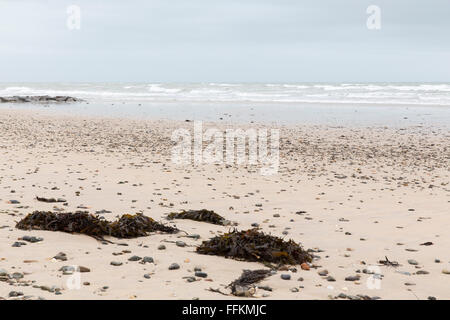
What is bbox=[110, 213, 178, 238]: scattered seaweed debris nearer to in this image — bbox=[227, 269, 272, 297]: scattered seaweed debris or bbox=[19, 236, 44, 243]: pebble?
Answer: bbox=[19, 236, 44, 243]: pebble

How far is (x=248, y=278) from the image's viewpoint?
5.12 metres

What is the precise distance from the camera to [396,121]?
25703mm

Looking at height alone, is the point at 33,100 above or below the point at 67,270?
above

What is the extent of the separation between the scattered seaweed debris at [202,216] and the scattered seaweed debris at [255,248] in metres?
1.51

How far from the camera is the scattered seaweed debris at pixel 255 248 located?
593 centimetres

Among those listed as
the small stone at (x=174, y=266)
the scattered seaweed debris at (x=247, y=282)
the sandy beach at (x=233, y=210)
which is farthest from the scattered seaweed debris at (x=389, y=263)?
the small stone at (x=174, y=266)

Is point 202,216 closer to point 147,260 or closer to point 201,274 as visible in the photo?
point 147,260

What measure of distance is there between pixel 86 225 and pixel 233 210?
278 cm

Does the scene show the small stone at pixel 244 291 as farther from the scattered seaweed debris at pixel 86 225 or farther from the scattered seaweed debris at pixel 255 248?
the scattered seaweed debris at pixel 86 225

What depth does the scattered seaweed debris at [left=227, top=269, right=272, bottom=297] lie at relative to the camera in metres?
4.77

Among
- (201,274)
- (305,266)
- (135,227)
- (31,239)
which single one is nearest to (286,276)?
(305,266)

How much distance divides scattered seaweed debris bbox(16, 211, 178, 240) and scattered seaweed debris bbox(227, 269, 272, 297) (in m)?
2.07
